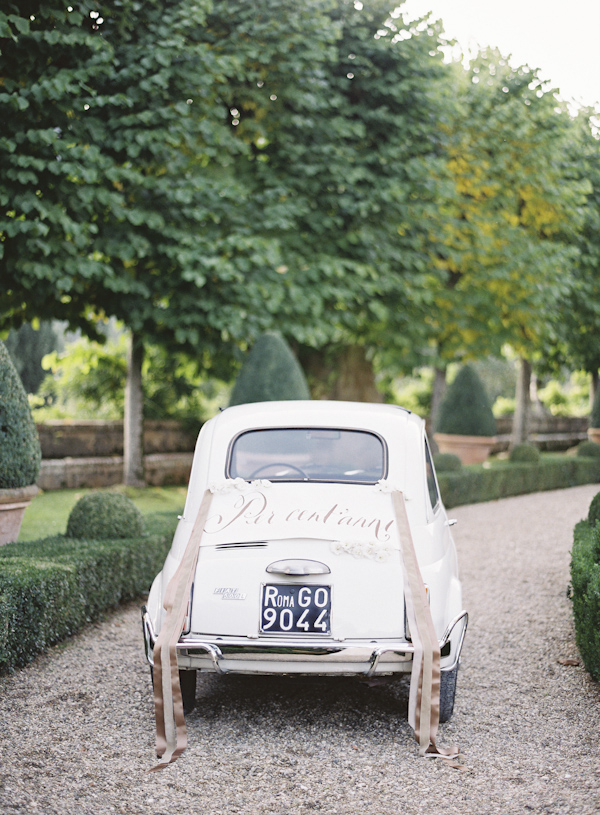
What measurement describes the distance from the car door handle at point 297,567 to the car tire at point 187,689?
0.90 m

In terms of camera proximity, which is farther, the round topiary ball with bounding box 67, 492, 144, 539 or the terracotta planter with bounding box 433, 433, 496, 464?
the terracotta planter with bounding box 433, 433, 496, 464

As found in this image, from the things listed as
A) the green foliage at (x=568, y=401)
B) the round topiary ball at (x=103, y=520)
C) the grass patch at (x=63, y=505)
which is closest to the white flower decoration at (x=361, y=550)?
the round topiary ball at (x=103, y=520)

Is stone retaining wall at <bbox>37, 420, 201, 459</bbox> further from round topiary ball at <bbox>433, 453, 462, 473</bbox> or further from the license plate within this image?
the license plate

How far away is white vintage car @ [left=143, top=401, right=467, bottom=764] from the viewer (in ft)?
13.3

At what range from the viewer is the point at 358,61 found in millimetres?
14391

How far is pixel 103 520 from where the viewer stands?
739cm

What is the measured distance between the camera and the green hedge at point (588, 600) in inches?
193

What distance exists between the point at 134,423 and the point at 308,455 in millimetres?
9339

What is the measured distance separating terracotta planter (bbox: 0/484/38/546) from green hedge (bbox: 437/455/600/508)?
25.9ft

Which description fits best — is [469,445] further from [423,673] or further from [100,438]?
[423,673]

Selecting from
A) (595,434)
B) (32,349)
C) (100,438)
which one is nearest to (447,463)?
(100,438)

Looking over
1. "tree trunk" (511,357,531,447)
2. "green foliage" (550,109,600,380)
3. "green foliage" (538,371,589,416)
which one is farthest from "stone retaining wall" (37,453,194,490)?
"green foliage" (538,371,589,416)

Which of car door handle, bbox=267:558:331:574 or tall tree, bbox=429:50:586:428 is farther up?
tall tree, bbox=429:50:586:428

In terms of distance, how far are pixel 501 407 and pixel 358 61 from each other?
22.1 m
